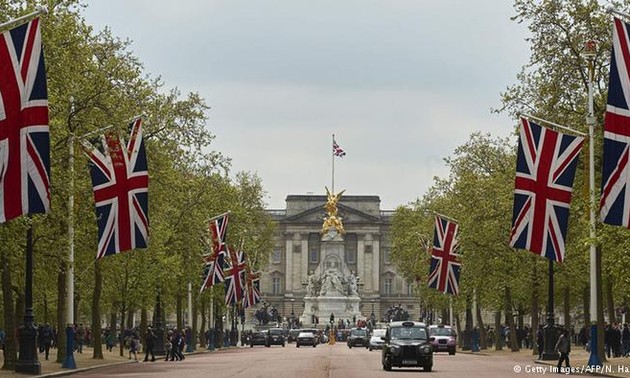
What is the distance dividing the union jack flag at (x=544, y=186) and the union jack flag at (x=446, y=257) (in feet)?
99.1

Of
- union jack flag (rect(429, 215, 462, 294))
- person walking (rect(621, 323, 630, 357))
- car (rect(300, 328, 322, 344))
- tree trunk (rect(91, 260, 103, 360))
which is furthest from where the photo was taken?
car (rect(300, 328, 322, 344))

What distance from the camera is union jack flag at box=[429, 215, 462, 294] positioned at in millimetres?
81750

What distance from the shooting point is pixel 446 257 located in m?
81.9

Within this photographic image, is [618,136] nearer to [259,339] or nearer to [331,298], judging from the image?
[259,339]

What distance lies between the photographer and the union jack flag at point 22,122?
36.1 metres

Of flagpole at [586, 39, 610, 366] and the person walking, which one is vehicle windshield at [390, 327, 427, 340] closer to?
flagpole at [586, 39, 610, 366]

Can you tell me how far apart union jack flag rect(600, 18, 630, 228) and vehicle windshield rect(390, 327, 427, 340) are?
1789cm

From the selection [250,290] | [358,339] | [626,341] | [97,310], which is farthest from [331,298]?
[97,310]

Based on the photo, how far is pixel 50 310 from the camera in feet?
357

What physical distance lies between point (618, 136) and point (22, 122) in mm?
15516

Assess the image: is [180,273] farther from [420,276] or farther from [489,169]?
[420,276]

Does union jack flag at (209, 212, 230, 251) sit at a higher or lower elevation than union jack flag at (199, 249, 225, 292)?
higher

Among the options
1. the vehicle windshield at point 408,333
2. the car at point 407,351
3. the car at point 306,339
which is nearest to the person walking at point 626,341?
the vehicle windshield at point 408,333

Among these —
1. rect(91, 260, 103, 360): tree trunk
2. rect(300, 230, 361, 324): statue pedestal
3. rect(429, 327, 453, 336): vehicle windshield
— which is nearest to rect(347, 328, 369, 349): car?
rect(429, 327, 453, 336): vehicle windshield
